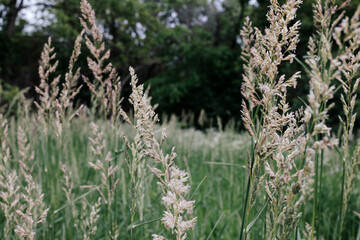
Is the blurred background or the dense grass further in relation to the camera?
the blurred background

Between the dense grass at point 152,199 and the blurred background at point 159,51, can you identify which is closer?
the dense grass at point 152,199

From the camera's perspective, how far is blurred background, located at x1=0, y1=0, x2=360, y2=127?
44.8 feet

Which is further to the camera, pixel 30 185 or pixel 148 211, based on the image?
pixel 148 211

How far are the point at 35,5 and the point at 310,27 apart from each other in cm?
1104

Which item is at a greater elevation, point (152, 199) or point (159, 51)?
point (159, 51)

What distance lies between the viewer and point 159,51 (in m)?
18.4

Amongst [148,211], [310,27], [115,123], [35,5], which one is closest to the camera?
[115,123]

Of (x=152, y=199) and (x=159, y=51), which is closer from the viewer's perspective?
(x=152, y=199)

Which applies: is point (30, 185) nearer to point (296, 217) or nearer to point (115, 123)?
point (115, 123)

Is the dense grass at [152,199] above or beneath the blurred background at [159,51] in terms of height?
beneath

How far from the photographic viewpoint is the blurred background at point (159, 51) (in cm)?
1366

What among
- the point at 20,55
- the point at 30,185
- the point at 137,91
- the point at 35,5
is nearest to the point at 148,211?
the point at 30,185

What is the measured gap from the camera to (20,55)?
15.4 meters

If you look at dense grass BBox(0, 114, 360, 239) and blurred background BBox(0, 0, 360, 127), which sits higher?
blurred background BBox(0, 0, 360, 127)
